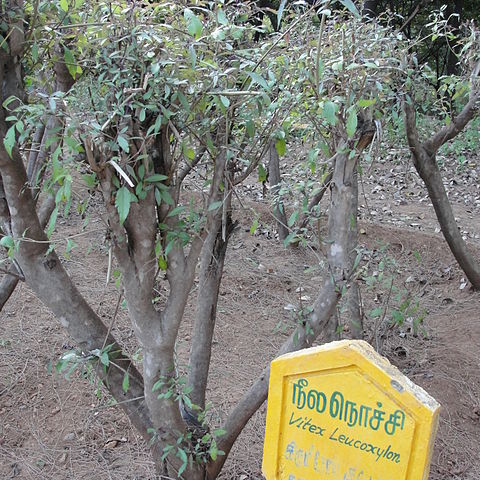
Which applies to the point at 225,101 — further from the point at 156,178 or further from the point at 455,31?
the point at 455,31

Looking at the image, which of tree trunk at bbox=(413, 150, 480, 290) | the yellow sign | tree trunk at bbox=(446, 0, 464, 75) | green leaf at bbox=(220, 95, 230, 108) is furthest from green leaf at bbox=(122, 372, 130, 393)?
tree trunk at bbox=(446, 0, 464, 75)

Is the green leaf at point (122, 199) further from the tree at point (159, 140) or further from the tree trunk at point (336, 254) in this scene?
the tree trunk at point (336, 254)

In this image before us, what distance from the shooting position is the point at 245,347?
4.58 m

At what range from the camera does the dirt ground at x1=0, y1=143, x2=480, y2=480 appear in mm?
3363

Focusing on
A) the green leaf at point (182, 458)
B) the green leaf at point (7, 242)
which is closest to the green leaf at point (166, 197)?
the green leaf at point (7, 242)

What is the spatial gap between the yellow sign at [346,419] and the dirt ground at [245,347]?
3.23 feet

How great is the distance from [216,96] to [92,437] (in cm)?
246

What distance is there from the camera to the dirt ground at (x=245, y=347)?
11.0 feet

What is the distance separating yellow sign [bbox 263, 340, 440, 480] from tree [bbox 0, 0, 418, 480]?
734 millimetres

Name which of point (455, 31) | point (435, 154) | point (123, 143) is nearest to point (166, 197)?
point (123, 143)

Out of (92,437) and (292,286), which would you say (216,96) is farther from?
(292,286)

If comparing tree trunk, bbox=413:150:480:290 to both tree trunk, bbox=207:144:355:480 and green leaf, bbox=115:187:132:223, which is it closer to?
tree trunk, bbox=207:144:355:480

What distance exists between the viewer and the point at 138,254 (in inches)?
85.5

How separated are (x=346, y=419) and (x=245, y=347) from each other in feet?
10.6
